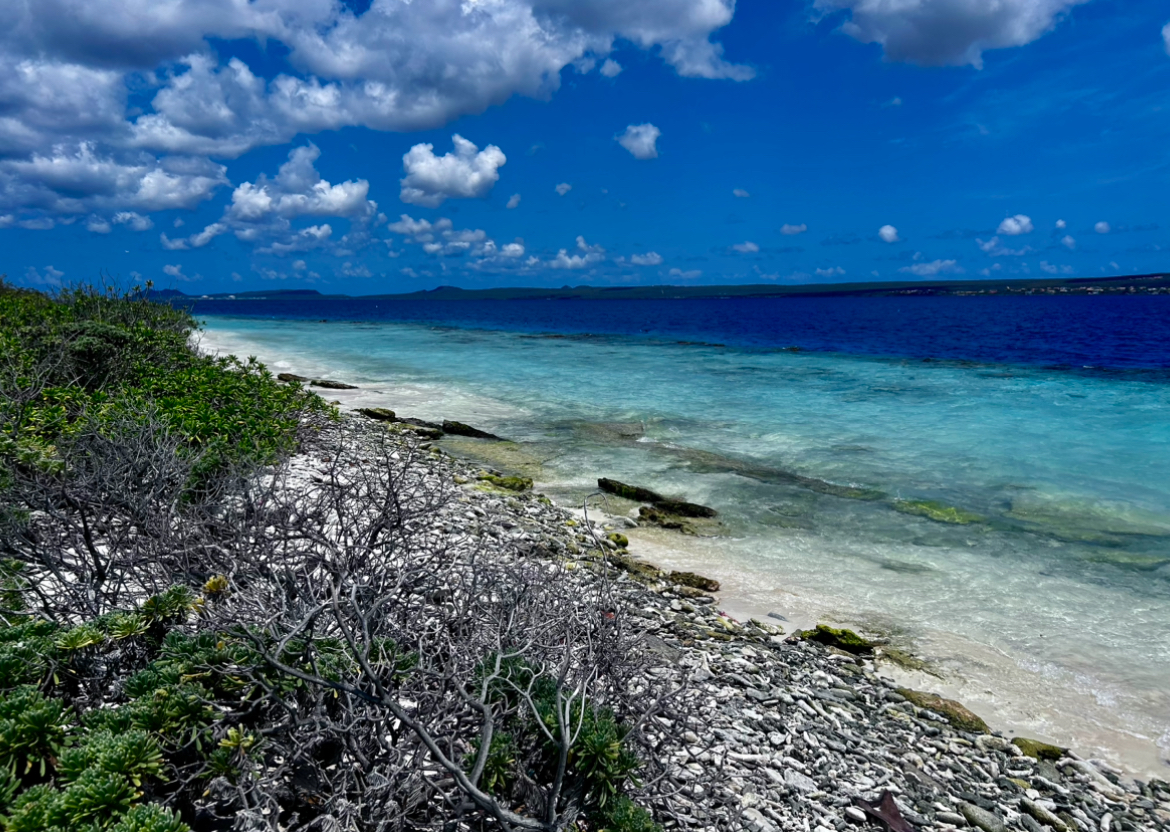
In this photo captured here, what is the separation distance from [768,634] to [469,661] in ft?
15.9

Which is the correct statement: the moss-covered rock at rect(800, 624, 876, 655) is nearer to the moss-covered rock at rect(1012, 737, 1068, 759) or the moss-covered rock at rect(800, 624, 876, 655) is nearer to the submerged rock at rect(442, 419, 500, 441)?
the moss-covered rock at rect(1012, 737, 1068, 759)

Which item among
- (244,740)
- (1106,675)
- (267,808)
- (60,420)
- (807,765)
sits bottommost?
(1106,675)

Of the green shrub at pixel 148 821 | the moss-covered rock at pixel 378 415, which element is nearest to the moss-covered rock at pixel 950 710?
the green shrub at pixel 148 821

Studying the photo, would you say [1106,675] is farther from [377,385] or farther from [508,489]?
[377,385]

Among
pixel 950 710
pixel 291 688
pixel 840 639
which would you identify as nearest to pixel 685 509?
pixel 840 639

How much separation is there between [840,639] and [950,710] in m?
1.35

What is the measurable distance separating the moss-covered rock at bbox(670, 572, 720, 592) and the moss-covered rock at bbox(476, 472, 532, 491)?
423 centimetres

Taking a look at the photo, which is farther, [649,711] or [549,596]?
[549,596]

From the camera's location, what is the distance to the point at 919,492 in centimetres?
1410

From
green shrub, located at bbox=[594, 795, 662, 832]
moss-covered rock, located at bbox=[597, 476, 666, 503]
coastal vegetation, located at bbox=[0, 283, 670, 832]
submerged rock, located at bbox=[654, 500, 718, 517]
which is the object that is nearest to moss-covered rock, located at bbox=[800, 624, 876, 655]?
coastal vegetation, located at bbox=[0, 283, 670, 832]

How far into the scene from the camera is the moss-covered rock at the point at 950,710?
6.29 metres

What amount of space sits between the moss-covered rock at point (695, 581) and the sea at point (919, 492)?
226mm

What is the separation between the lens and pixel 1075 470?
16266mm

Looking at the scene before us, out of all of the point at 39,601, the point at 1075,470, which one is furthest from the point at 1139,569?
the point at 39,601
